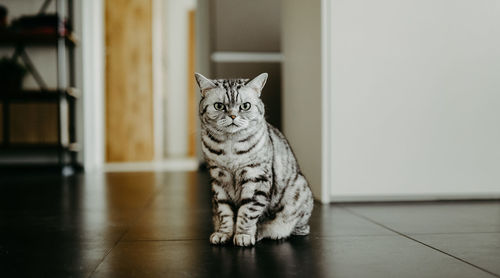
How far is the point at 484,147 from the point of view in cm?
210

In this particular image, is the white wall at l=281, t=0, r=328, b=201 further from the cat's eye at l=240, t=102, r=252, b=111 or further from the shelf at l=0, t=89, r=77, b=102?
the shelf at l=0, t=89, r=77, b=102

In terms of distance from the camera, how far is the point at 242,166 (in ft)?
4.02

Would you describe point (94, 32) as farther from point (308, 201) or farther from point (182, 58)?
point (308, 201)

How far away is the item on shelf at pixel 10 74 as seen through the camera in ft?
12.8

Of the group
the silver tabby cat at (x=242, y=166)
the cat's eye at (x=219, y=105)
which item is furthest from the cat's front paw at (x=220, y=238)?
the cat's eye at (x=219, y=105)

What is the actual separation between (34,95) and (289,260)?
3496mm

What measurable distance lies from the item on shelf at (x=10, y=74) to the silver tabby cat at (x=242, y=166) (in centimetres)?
328

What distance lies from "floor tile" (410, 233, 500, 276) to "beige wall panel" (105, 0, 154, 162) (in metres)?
4.89

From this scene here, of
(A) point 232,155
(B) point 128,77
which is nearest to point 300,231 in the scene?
(A) point 232,155

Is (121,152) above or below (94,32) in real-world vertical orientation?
below

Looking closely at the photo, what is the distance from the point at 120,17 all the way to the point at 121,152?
171 centimetres

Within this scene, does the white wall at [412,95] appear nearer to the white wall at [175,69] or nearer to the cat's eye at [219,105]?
the cat's eye at [219,105]

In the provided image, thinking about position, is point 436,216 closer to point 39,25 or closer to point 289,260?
point 289,260

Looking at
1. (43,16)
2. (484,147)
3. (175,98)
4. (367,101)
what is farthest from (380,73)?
(175,98)
